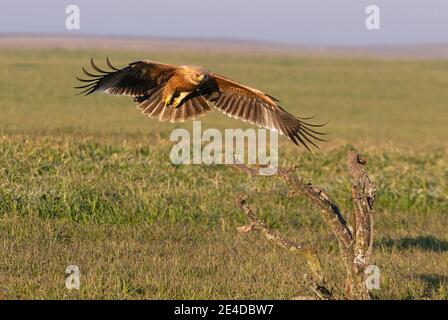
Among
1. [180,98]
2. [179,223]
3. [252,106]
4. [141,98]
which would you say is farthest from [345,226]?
[179,223]

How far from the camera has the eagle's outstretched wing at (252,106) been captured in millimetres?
9469

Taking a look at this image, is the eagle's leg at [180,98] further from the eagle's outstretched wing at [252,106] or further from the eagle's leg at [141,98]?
the eagle's leg at [141,98]

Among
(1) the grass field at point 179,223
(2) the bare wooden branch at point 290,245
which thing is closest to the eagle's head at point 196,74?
(1) the grass field at point 179,223

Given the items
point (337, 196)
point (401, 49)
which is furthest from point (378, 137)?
point (401, 49)

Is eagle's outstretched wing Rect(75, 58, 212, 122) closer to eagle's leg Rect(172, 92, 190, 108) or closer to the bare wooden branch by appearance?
eagle's leg Rect(172, 92, 190, 108)

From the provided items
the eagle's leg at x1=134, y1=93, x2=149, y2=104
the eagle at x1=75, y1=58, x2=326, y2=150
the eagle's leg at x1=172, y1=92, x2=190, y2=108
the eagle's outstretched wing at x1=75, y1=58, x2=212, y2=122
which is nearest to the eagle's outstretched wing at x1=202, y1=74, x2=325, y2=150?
the eagle at x1=75, y1=58, x2=326, y2=150

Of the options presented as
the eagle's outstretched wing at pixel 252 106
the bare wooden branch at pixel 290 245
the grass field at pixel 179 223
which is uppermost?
the eagle's outstretched wing at pixel 252 106

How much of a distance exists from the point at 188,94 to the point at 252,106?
3.82ft

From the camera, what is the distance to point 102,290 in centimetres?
709

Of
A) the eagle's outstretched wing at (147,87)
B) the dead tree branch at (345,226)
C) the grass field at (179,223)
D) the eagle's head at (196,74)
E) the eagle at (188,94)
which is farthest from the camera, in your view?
the eagle's outstretched wing at (147,87)

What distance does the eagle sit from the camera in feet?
29.0

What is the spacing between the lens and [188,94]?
8938 millimetres

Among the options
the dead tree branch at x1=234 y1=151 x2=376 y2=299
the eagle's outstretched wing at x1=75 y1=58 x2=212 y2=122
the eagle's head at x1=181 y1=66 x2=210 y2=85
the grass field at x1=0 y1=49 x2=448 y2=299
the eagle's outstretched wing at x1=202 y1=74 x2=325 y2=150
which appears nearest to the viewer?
the dead tree branch at x1=234 y1=151 x2=376 y2=299

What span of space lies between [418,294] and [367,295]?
2.35 feet
